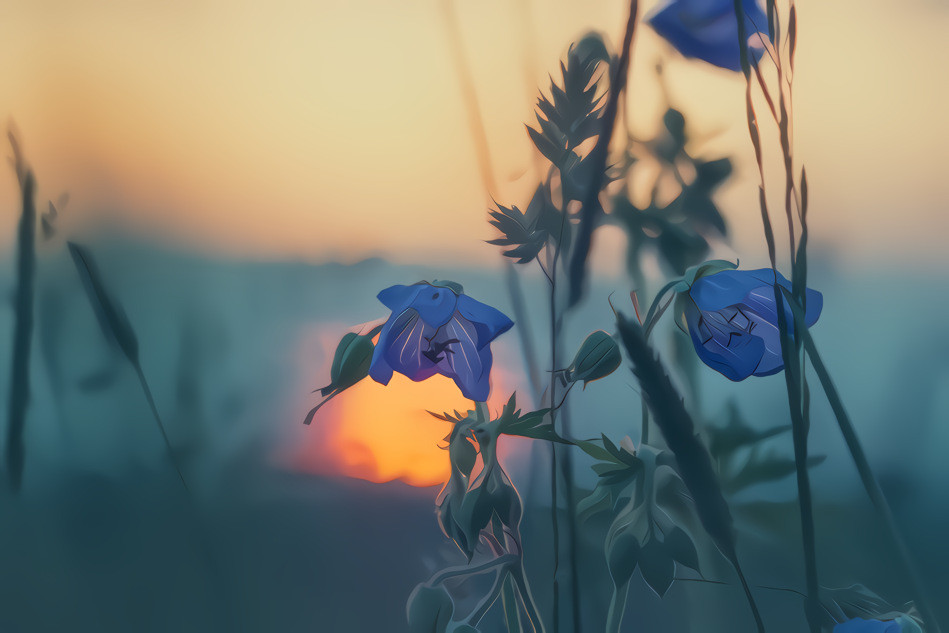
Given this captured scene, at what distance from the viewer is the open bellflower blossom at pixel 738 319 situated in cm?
36

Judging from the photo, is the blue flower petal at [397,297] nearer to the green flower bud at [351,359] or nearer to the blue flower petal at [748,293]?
the green flower bud at [351,359]

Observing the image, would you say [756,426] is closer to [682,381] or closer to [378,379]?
[682,381]

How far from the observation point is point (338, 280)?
409 millimetres

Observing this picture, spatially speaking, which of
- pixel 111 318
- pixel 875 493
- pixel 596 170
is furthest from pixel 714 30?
pixel 111 318

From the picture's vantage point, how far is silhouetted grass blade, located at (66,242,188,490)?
429 millimetres

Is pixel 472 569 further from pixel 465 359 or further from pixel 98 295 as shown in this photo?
pixel 98 295

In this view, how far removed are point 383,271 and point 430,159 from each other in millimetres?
83

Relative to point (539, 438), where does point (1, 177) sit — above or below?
above

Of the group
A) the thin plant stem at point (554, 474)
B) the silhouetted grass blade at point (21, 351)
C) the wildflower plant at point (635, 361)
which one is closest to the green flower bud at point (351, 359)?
the wildflower plant at point (635, 361)

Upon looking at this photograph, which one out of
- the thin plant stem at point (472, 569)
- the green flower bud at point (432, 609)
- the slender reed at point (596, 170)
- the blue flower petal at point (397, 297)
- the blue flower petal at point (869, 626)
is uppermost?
the slender reed at point (596, 170)

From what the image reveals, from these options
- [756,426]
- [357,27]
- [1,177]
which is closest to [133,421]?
[1,177]

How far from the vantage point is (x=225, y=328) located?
420mm

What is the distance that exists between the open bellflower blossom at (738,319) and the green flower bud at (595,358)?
0.16 feet

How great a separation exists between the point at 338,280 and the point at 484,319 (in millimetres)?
114
